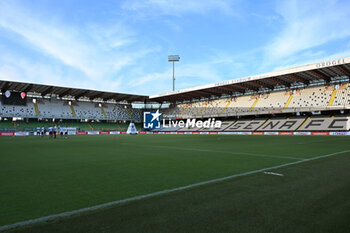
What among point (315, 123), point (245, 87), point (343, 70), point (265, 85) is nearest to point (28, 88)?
point (245, 87)

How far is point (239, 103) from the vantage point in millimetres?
57250

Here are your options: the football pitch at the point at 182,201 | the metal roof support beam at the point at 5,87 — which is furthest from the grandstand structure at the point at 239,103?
the football pitch at the point at 182,201

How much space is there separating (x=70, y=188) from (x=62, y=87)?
2225 inches

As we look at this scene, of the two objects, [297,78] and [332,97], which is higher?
[297,78]

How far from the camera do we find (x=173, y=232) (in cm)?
290

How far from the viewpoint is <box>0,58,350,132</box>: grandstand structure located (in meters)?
41.5

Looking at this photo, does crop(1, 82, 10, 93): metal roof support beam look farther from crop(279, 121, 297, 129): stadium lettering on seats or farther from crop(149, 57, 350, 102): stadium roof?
crop(279, 121, 297, 129): stadium lettering on seats

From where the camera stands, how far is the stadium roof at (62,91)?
50.5 m

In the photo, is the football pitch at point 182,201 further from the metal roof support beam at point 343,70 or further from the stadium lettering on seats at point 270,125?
the stadium lettering on seats at point 270,125

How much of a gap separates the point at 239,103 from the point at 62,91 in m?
46.9

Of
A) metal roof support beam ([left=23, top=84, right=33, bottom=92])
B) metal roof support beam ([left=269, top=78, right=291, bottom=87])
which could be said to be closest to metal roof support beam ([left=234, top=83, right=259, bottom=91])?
metal roof support beam ([left=269, top=78, right=291, bottom=87])

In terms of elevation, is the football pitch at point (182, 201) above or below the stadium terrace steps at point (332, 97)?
below

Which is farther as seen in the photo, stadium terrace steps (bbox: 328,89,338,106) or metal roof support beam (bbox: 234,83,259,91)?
metal roof support beam (bbox: 234,83,259,91)

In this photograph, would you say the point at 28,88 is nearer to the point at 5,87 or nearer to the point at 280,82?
the point at 5,87
